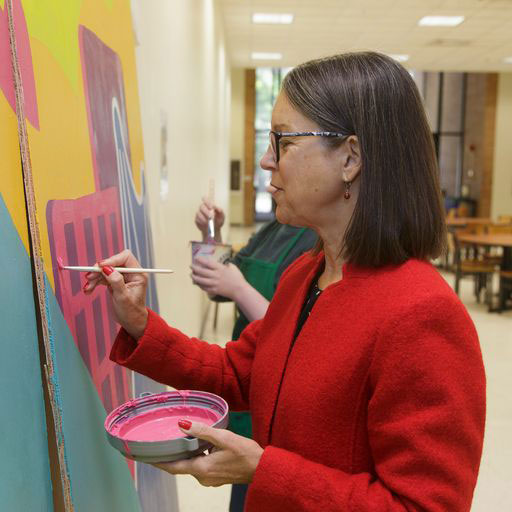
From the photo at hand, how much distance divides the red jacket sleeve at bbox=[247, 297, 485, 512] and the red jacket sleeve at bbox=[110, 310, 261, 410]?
0.39 m

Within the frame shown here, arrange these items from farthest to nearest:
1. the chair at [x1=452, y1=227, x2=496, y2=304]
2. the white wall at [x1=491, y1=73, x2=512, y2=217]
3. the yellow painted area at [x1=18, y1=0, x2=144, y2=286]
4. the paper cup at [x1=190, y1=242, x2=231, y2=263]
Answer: the white wall at [x1=491, y1=73, x2=512, y2=217] → the chair at [x1=452, y1=227, x2=496, y2=304] → the paper cup at [x1=190, y1=242, x2=231, y2=263] → the yellow painted area at [x1=18, y1=0, x2=144, y2=286]

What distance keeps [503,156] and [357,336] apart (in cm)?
1524

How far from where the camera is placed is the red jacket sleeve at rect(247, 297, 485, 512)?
85cm

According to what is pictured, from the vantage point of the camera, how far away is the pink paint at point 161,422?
0.99m

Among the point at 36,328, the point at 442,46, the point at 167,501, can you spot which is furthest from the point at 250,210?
the point at 36,328

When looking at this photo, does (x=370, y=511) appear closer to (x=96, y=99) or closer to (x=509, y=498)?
(x=96, y=99)

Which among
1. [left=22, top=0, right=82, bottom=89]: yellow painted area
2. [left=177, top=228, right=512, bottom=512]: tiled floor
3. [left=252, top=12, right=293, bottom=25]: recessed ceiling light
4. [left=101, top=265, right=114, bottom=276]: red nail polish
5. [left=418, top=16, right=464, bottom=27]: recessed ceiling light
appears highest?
[left=252, top=12, right=293, bottom=25]: recessed ceiling light

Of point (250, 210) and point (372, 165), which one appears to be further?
point (250, 210)

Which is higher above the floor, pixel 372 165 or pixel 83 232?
pixel 372 165

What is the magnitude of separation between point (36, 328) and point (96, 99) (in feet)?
1.68

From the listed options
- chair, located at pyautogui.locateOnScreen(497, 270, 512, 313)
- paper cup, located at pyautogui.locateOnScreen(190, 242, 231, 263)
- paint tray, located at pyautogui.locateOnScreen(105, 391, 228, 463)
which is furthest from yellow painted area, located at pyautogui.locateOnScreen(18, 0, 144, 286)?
chair, located at pyautogui.locateOnScreen(497, 270, 512, 313)

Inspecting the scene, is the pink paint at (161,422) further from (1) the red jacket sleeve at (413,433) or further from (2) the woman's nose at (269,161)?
(2) the woman's nose at (269,161)

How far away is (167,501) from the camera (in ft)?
6.01

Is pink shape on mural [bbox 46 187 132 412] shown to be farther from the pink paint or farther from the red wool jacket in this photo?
the red wool jacket
